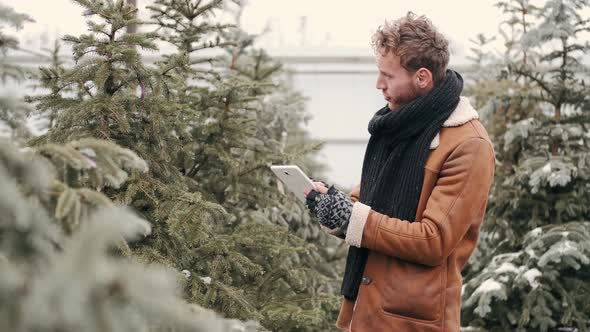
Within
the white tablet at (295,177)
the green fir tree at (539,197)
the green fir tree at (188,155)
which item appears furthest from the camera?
the green fir tree at (539,197)

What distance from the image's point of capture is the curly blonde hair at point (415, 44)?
9.11 feet

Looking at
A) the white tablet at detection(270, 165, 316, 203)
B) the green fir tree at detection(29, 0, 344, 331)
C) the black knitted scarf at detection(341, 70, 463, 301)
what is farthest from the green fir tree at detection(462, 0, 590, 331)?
the white tablet at detection(270, 165, 316, 203)

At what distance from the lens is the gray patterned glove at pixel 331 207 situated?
2.77 metres

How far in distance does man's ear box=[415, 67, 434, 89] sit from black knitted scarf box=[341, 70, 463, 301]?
4cm

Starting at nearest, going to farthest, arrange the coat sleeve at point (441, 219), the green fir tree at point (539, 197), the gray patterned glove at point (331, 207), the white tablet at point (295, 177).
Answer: the coat sleeve at point (441, 219), the gray patterned glove at point (331, 207), the white tablet at point (295, 177), the green fir tree at point (539, 197)

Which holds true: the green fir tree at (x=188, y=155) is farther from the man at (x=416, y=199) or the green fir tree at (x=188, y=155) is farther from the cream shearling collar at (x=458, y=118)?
the cream shearling collar at (x=458, y=118)

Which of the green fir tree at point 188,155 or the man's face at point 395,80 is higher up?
the man's face at point 395,80

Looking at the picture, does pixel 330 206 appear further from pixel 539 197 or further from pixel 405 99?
pixel 539 197

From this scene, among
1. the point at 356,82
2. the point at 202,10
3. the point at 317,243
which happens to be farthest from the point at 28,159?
the point at 356,82

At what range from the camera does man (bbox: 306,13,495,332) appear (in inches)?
105

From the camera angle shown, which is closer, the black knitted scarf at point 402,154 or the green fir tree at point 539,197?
the black knitted scarf at point 402,154

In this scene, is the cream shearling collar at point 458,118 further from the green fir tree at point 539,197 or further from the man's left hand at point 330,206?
the green fir tree at point 539,197

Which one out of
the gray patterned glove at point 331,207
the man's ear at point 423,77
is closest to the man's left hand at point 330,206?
the gray patterned glove at point 331,207

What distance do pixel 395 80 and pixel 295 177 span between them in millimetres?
529
